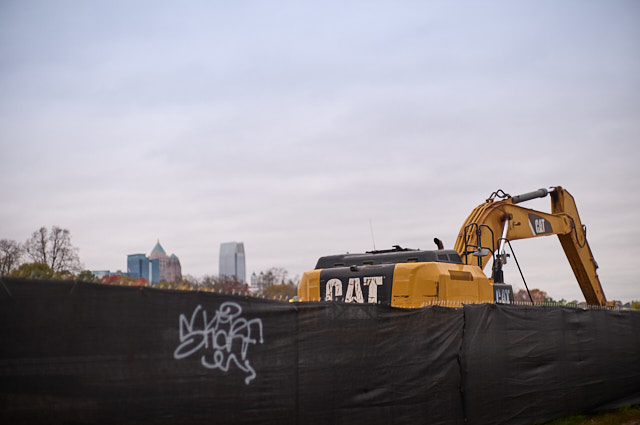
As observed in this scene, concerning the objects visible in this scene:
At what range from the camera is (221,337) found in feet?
20.3

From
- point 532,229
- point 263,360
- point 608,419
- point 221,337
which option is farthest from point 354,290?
point 532,229

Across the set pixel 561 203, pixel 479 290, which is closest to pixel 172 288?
pixel 479 290

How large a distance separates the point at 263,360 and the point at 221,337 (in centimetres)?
61

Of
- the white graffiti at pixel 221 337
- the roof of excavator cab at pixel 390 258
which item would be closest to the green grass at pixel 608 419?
the roof of excavator cab at pixel 390 258

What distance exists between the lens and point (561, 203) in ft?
66.4

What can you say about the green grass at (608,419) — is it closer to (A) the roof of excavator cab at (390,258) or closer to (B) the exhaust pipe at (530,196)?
(A) the roof of excavator cab at (390,258)

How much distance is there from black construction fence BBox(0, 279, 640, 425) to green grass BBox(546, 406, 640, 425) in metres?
0.29

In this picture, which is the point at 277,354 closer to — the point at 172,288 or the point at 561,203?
the point at 172,288

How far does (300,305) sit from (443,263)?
18.3 ft

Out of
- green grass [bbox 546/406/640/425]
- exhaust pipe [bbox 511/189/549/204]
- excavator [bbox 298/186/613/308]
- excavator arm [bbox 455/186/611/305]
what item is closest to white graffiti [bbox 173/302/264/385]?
excavator [bbox 298/186/613/308]

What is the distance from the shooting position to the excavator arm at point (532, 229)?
53.3 feet

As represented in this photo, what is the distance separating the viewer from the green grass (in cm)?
1122

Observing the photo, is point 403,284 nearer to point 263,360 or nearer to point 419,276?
point 419,276

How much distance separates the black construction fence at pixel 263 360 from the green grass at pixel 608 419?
291 mm
